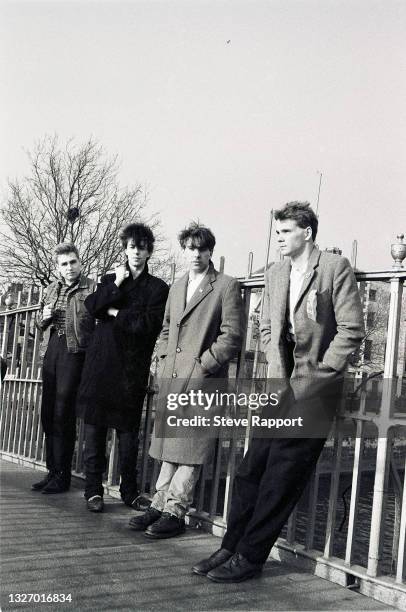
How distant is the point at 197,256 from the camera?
5.06 meters

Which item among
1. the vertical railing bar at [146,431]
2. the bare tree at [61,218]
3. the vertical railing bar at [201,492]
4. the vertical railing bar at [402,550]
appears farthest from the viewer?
the bare tree at [61,218]

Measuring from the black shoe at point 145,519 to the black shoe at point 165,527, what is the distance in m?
0.11

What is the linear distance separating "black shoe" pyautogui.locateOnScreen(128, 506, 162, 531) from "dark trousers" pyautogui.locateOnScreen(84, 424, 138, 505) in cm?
60

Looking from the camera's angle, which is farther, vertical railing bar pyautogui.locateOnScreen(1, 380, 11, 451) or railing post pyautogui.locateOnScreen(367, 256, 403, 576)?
vertical railing bar pyautogui.locateOnScreen(1, 380, 11, 451)

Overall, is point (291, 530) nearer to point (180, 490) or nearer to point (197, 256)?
point (180, 490)

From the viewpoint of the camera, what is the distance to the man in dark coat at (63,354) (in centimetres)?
624

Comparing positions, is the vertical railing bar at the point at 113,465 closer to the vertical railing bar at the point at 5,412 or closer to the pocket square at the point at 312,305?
the vertical railing bar at the point at 5,412

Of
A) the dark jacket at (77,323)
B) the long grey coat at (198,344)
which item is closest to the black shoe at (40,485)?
the dark jacket at (77,323)

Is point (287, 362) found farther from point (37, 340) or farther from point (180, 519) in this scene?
point (37, 340)

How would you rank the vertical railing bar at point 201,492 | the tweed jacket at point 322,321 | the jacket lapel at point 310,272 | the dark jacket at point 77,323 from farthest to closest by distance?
the dark jacket at point 77,323
the vertical railing bar at point 201,492
the jacket lapel at point 310,272
the tweed jacket at point 322,321

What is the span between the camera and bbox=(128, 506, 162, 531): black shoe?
5.06 meters

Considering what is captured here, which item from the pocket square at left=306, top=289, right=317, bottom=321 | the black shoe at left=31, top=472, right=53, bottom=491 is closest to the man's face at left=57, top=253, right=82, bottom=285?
the black shoe at left=31, top=472, right=53, bottom=491

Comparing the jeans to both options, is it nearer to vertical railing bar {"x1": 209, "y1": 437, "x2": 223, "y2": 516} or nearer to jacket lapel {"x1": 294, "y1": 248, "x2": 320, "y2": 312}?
vertical railing bar {"x1": 209, "y1": 437, "x2": 223, "y2": 516}

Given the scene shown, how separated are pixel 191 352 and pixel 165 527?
1.18 m
